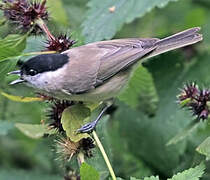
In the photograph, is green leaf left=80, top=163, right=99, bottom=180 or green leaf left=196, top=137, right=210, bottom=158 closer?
green leaf left=80, top=163, right=99, bottom=180

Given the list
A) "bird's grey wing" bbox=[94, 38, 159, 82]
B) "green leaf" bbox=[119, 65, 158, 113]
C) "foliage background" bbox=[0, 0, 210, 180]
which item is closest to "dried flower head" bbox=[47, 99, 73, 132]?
"bird's grey wing" bbox=[94, 38, 159, 82]

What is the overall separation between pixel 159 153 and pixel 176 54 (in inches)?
35.2

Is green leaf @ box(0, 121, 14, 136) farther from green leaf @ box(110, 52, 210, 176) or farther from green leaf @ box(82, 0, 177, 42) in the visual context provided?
green leaf @ box(110, 52, 210, 176)

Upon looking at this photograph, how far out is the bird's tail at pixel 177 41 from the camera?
359 centimetres

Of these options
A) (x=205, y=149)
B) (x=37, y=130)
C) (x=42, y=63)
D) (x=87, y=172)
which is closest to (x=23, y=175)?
(x=37, y=130)

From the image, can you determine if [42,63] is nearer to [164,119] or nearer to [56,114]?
[56,114]

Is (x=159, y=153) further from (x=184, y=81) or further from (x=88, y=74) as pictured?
(x=88, y=74)

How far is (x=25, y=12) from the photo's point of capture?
314 cm

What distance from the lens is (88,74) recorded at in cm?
335

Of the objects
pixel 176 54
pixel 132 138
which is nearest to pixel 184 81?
pixel 176 54

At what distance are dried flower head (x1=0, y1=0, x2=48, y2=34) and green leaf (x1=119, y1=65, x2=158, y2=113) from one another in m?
0.96

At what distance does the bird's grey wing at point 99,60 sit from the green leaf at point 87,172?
613mm

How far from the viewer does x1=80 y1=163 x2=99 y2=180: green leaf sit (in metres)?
2.74

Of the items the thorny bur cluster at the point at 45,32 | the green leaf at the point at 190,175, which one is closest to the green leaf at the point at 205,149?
the green leaf at the point at 190,175
